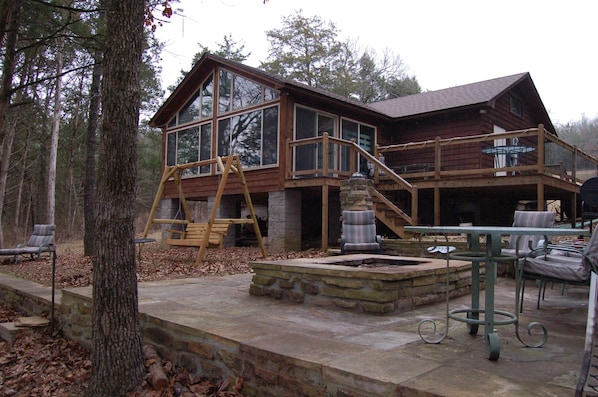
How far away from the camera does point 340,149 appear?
35.7 ft

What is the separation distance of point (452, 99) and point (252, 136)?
6.06 metres

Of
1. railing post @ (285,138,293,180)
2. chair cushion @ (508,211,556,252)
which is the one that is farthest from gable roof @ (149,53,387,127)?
chair cushion @ (508,211,556,252)

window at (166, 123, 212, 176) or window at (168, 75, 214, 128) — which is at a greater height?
window at (168, 75, 214, 128)

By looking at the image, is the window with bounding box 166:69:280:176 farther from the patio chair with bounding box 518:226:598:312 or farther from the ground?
the patio chair with bounding box 518:226:598:312

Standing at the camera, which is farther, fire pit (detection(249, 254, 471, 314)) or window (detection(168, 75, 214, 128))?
window (detection(168, 75, 214, 128))

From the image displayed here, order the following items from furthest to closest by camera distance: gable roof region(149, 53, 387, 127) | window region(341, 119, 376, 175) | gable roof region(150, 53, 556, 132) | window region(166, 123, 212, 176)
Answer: window region(166, 123, 212, 176)
window region(341, 119, 376, 175)
gable roof region(150, 53, 556, 132)
gable roof region(149, 53, 387, 127)

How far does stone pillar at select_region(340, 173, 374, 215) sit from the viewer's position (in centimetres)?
843

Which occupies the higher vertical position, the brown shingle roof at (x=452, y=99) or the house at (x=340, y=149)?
the brown shingle roof at (x=452, y=99)

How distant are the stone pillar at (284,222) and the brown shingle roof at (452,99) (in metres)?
4.75

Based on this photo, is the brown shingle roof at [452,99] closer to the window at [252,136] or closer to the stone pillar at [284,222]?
the window at [252,136]

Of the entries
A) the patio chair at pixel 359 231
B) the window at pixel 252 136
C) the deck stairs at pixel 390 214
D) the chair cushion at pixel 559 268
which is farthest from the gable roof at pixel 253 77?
the chair cushion at pixel 559 268

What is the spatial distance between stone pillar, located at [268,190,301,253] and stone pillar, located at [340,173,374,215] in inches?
81.8

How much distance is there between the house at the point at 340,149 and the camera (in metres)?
9.82

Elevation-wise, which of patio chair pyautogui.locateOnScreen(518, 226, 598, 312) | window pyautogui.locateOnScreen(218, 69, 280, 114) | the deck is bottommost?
patio chair pyautogui.locateOnScreen(518, 226, 598, 312)
